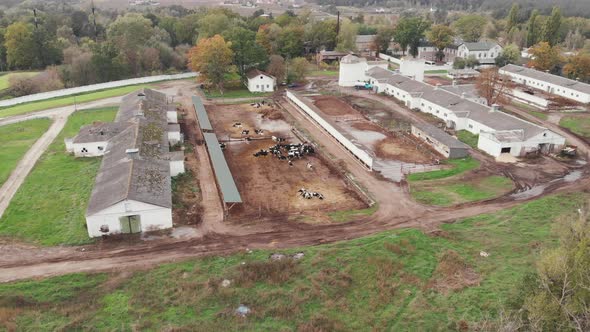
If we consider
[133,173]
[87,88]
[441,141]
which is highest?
[87,88]

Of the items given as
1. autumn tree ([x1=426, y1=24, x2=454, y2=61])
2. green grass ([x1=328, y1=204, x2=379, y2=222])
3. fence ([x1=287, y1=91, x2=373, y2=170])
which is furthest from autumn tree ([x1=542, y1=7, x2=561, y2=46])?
green grass ([x1=328, y1=204, x2=379, y2=222])

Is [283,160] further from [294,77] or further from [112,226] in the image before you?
[294,77]

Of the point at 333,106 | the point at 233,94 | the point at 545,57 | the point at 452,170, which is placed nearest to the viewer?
the point at 452,170

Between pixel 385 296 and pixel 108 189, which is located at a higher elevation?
pixel 108 189

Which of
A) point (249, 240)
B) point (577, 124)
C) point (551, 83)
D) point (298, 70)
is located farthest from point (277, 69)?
point (249, 240)

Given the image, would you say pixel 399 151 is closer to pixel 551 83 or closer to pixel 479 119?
pixel 479 119

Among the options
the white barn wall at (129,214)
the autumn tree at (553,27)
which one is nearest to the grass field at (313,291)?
the white barn wall at (129,214)

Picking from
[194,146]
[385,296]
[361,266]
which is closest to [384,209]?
[361,266]
